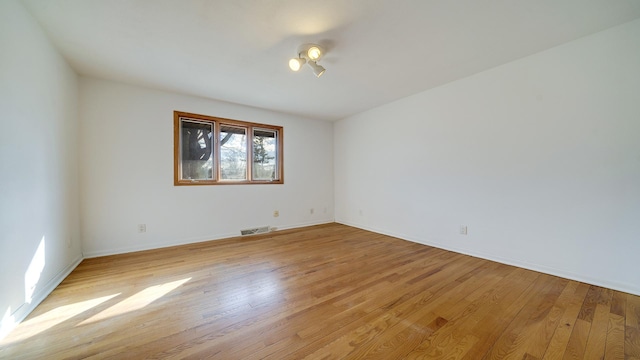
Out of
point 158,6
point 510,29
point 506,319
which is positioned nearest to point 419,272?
point 506,319

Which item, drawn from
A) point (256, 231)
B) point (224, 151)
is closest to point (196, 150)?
point (224, 151)

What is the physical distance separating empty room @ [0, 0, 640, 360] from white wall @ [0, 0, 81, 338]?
0.9 inches

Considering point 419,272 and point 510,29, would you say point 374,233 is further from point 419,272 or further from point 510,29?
point 510,29

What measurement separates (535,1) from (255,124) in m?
3.90

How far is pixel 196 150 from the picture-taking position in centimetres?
377

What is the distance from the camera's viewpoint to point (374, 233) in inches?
167

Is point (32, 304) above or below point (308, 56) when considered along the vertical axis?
below

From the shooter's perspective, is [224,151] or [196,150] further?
[224,151]

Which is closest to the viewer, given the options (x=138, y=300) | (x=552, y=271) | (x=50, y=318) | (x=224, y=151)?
(x=50, y=318)

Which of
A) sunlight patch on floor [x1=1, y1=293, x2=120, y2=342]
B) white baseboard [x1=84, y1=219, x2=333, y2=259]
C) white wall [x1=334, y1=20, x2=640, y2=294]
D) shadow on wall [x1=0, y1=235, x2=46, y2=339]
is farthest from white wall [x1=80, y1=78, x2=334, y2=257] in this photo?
white wall [x1=334, y1=20, x2=640, y2=294]

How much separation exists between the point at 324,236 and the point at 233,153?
2276 mm

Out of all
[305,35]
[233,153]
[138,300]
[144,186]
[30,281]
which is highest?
[305,35]

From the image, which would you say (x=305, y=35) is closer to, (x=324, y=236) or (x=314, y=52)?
(x=314, y=52)

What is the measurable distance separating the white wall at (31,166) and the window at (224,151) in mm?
1248
